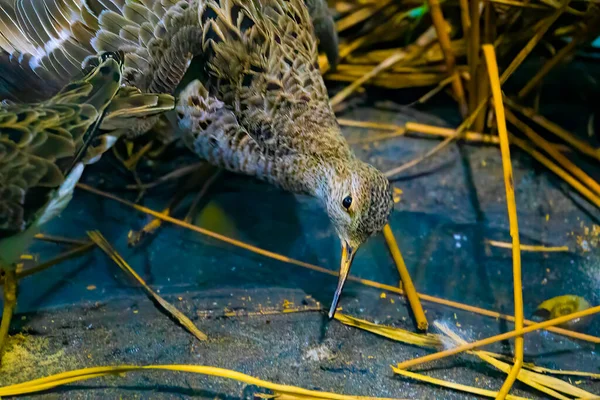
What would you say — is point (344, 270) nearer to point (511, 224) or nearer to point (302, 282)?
point (302, 282)

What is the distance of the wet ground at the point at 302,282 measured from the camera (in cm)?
170

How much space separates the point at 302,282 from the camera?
6.69ft

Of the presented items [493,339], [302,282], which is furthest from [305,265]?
[493,339]

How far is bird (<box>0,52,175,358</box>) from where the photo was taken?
4.72 ft

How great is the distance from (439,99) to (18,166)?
6.65ft

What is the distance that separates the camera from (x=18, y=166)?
1.43 metres

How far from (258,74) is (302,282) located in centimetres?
78

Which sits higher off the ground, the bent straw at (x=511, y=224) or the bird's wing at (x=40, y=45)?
the bird's wing at (x=40, y=45)

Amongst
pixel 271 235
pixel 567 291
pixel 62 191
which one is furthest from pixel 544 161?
pixel 62 191

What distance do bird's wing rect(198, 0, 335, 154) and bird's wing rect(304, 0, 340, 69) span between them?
0.34 m

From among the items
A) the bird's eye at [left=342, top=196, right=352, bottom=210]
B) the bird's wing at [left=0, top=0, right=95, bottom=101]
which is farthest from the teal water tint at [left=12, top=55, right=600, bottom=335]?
the bird's wing at [left=0, top=0, right=95, bottom=101]

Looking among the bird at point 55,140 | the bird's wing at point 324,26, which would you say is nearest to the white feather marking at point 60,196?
the bird at point 55,140

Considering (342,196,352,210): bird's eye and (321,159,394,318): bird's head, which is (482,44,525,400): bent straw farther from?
(342,196,352,210): bird's eye

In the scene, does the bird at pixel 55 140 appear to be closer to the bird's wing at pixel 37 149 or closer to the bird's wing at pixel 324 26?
the bird's wing at pixel 37 149
